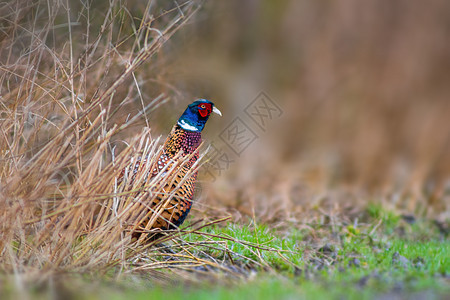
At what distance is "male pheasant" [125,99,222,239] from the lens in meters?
4.31

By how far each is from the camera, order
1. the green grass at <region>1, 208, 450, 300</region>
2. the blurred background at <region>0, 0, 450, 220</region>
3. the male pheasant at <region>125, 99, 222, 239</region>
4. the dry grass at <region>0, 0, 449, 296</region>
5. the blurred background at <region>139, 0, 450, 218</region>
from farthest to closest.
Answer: the blurred background at <region>139, 0, 450, 218</region> → the blurred background at <region>0, 0, 450, 220</region> → the male pheasant at <region>125, 99, 222, 239</region> → the dry grass at <region>0, 0, 449, 296</region> → the green grass at <region>1, 208, 450, 300</region>

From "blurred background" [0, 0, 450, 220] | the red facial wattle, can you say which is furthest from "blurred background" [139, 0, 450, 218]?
the red facial wattle

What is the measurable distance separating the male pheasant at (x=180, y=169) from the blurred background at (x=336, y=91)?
2.64 metres

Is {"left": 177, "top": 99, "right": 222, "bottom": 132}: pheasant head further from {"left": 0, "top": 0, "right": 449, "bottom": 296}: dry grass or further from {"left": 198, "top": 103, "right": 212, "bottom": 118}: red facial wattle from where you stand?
{"left": 0, "top": 0, "right": 449, "bottom": 296}: dry grass

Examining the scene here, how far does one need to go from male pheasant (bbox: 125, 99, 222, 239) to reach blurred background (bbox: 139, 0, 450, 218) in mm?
2639

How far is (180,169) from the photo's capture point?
4.14 meters

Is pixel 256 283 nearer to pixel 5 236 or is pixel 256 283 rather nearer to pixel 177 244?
pixel 177 244

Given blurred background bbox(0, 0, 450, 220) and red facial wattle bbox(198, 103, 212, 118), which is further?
blurred background bbox(0, 0, 450, 220)

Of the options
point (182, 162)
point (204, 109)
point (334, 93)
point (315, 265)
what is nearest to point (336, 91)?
point (334, 93)

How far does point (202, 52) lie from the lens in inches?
377

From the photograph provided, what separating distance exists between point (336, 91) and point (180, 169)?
588cm

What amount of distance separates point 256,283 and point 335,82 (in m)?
6.39

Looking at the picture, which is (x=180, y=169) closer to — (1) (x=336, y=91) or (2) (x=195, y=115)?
(2) (x=195, y=115)

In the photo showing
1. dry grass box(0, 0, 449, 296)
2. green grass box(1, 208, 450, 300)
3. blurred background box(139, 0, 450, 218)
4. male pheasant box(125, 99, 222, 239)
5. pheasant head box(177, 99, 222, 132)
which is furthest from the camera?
blurred background box(139, 0, 450, 218)
